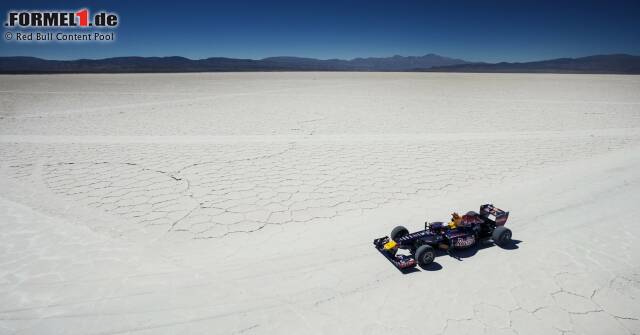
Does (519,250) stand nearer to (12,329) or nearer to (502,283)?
(502,283)

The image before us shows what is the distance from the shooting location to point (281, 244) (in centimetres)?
446

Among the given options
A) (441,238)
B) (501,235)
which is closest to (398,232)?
(441,238)

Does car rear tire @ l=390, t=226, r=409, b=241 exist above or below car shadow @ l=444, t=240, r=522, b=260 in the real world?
above

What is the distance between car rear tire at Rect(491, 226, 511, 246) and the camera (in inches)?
165

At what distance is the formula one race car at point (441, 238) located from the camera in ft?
12.5

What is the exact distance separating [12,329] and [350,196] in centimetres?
465

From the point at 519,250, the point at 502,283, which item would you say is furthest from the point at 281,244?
the point at 519,250

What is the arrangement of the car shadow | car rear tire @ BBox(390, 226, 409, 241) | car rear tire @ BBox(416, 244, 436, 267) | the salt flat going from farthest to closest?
car rear tire @ BBox(390, 226, 409, 241) → the car shadow → car rear tire @ BBox(416, 244, 436, 267) → the salt flat

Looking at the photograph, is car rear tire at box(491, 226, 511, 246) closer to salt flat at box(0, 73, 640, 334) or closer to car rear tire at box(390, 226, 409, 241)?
salt flat at box(0, 73, 640, 334)

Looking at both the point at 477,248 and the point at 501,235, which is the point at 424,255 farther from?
the point at 501,235

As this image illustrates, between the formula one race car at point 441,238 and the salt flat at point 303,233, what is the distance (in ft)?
0.51

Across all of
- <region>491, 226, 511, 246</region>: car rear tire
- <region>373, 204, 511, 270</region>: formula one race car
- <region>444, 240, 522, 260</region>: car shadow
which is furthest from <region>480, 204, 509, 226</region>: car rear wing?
<region>444, 240, 522, 260</region>: car shadow

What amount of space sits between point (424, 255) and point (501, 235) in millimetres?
1164

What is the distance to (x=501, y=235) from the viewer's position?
4199mm
